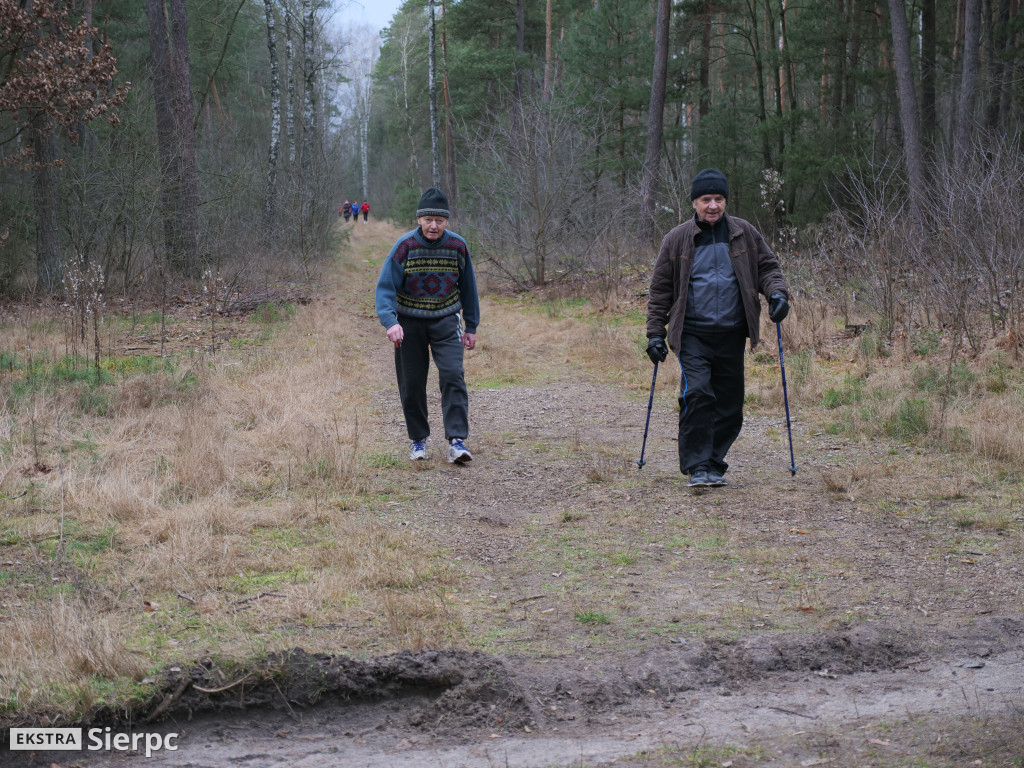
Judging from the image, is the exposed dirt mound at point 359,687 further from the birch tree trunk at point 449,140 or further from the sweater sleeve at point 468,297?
the birch tree trunk at point 449,140

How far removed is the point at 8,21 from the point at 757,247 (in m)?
11.3

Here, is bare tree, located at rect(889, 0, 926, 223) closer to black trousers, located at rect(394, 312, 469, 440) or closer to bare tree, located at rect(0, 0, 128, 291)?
black trousers, located at rect(394, 312, 469, 440)

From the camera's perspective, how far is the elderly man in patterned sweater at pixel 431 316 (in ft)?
24.6

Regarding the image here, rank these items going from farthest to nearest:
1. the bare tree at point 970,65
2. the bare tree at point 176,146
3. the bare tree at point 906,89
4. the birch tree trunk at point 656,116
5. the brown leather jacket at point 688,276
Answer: the birch tree trunk at point 656,116, the bare tree at point 970,65, the bare tree at point 906,89, the bare tree at point 176,146, the brown leather jacket at point 688,276

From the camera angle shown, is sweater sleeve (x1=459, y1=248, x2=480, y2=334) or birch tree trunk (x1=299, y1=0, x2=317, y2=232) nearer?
sweater sleeve (x1=459, y1=248, x2=480, y2=334)

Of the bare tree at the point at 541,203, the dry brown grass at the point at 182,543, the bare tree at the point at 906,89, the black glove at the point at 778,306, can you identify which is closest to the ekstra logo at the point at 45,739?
the dry brown grass at the point at 182,543

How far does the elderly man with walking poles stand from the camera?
6527mm

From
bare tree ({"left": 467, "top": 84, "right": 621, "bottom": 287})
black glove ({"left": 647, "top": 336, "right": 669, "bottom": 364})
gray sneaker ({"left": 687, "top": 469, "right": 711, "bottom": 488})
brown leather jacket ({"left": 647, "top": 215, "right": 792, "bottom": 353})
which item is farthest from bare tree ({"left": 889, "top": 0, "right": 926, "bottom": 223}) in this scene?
gray sneaker ({"left": 687, "top": 469, "right": 711, "bottom": 488})

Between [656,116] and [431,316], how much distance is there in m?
17.5

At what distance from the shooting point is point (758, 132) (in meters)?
26.1

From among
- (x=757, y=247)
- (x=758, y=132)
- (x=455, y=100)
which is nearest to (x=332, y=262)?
(x=758, y=132)

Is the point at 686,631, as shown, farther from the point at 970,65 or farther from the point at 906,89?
the point at 970,65

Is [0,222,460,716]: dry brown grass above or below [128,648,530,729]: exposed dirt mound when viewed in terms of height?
above

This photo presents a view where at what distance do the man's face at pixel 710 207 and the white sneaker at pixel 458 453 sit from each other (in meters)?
2.55
